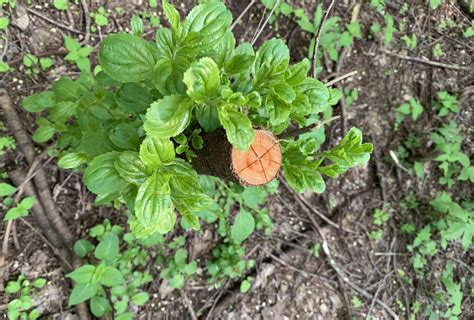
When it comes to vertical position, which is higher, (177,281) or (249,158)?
(249,158)

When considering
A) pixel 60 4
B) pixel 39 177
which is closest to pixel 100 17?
pixel 60 4

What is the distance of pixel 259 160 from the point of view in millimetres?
1352

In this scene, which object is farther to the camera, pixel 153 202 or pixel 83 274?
pixel 83 274

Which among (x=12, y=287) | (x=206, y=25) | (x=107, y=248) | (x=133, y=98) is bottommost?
(x=12, y=287)

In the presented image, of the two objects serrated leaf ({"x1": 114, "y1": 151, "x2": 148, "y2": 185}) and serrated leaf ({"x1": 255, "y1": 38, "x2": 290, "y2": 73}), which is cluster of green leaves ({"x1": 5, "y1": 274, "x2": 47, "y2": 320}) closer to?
serrated leaf ({"x1": 114, "y1": 151, "x2": 148, "y2": 185})

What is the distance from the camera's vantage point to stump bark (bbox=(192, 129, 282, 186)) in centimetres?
134

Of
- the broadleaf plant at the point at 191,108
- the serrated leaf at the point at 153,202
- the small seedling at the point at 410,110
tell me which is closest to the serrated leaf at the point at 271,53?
the broadleaf plant at the point at 191,108

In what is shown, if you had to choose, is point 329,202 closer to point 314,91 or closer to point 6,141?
point 314,91

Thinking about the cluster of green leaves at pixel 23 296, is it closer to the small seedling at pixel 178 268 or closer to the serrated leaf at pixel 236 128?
the small seedling at pixel 178 268

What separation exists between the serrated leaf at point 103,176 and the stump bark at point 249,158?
311mm

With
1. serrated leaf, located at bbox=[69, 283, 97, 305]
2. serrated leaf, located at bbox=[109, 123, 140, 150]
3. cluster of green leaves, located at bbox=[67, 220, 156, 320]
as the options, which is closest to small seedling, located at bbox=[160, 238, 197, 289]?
cluster of green leaves, located at bbox=[67, 220, 156, 320]

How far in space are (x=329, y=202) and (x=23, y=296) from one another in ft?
6.48

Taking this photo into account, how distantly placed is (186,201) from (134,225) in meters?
0.23

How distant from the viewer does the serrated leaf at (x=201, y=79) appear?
3.51 feet
